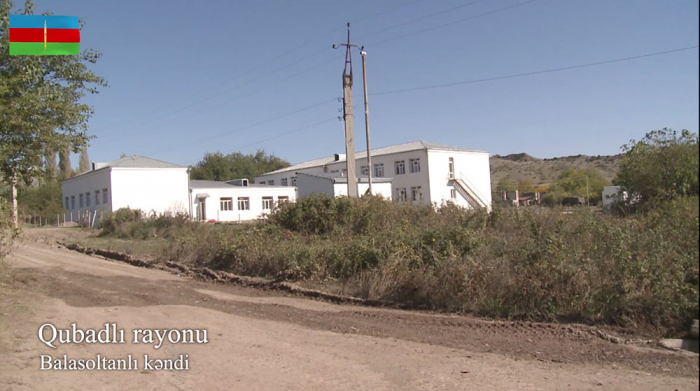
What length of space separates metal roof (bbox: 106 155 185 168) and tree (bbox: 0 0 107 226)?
34741mm

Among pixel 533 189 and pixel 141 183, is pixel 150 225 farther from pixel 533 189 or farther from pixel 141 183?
pixel 533 189

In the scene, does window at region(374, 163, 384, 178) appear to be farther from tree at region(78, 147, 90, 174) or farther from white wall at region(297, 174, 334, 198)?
tree at region(78, 147, 90, 174)

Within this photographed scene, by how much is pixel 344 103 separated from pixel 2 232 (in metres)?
17.3

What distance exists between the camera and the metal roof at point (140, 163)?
155ft

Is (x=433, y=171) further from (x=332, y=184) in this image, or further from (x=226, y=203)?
(x=226, y=203)

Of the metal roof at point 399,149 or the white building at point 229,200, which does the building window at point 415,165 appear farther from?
the white building at point 229,200

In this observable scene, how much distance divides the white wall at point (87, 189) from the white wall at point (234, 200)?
7.38 metres

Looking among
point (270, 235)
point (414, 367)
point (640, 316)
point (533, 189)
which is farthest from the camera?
point (533, 189)

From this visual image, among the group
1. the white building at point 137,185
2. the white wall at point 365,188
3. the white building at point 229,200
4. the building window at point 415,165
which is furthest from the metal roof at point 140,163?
the building window at point 415,165

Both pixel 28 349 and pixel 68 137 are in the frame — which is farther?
pixel 68 137

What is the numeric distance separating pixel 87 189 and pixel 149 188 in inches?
317

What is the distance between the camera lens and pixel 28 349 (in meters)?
7.09

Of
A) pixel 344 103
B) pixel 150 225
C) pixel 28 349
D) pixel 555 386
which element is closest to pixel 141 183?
pixel 150 225

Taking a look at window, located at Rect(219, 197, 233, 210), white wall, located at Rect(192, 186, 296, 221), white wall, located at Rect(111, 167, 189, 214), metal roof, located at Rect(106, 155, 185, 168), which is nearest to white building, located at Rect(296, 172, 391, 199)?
white wall, located at Rect(192, 186, 296, 221)
